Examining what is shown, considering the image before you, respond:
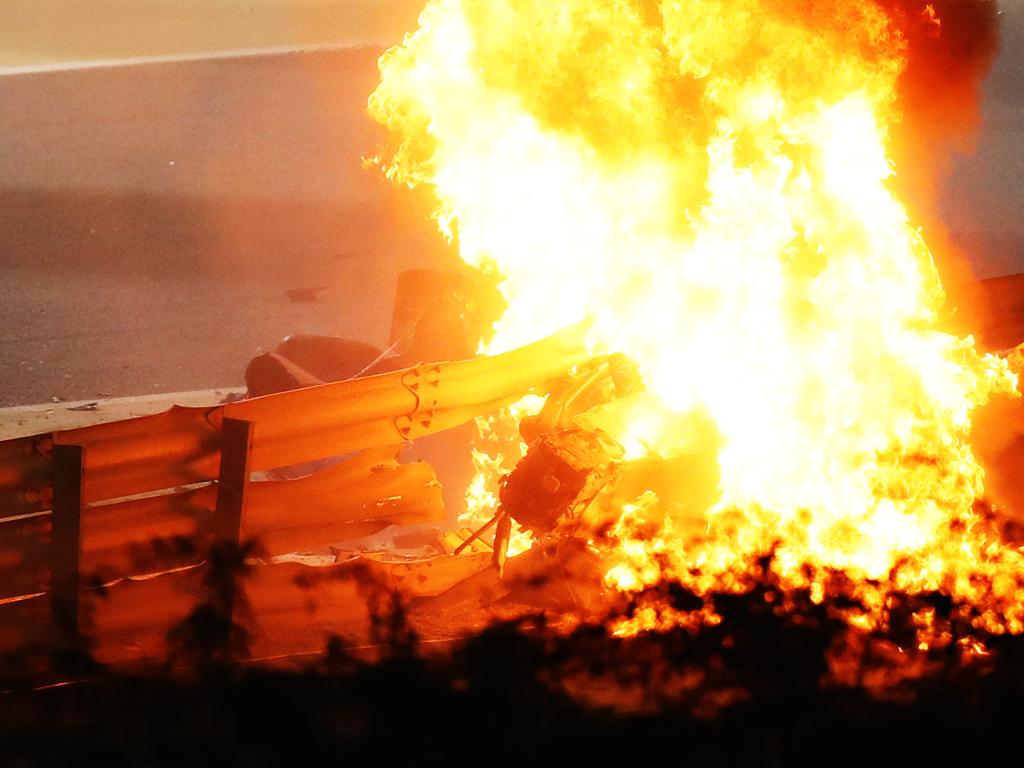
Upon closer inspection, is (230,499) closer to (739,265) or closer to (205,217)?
(739,265)

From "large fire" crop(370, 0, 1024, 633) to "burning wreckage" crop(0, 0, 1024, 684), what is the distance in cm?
1

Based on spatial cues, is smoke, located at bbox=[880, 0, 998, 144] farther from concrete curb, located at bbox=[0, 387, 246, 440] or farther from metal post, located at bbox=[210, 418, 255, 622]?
concrete curb, located at bbox=[0, 387, 246, 440]

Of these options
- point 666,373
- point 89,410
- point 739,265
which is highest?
point 89,410

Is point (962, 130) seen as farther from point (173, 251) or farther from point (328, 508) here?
point (328, 508)

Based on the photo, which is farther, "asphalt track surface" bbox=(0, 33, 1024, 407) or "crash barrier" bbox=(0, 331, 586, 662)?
"asphalt track surface" bbox=(0, 33, 1024, 407)

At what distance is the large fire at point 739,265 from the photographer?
15.7 ft

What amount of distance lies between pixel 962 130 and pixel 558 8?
42.3 feet

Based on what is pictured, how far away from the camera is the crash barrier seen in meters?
3.66

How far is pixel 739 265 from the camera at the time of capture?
17.0 feet

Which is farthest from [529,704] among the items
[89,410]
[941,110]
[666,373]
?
[941,110]

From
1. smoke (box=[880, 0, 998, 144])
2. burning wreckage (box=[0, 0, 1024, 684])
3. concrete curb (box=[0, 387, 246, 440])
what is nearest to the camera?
burning wreckage (box=[0, 0, 1024, 684])

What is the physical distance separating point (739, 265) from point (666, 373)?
2.42 feet

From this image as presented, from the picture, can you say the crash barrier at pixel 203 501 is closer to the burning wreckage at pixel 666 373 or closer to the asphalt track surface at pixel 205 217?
the burning wreckage at pixel 666 373

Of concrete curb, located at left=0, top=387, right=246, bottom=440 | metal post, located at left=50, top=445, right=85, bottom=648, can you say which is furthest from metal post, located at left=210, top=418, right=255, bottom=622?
concrete curb, located at left=0, top=387, right=246, bottom=440
